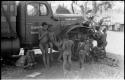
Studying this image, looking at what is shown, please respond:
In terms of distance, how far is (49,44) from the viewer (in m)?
6.89

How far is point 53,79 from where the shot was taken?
5.98 meters

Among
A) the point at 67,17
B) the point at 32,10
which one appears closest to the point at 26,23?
the point at 32,10

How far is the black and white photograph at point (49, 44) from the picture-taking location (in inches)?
249

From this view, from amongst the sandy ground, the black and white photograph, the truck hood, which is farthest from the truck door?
the sandy ground

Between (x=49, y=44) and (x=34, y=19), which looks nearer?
(x=49, y=44)

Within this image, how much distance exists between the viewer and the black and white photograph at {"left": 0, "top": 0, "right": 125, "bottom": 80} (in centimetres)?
633

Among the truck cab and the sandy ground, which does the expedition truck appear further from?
the sandy ground

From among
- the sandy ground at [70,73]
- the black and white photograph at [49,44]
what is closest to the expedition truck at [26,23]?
the black and white photograph at [49,44]

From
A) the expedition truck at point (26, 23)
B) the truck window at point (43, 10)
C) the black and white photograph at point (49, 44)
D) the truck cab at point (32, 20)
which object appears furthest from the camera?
the truck window at point (43, 10)

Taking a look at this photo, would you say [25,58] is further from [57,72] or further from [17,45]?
[57,72]

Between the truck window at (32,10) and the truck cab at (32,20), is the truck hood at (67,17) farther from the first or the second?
the truck window at (32,10)

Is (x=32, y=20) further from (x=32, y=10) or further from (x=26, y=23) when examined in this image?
(x=32, y=10)

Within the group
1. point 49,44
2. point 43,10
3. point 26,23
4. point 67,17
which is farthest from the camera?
point 67,17

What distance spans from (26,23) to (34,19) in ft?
0.91
